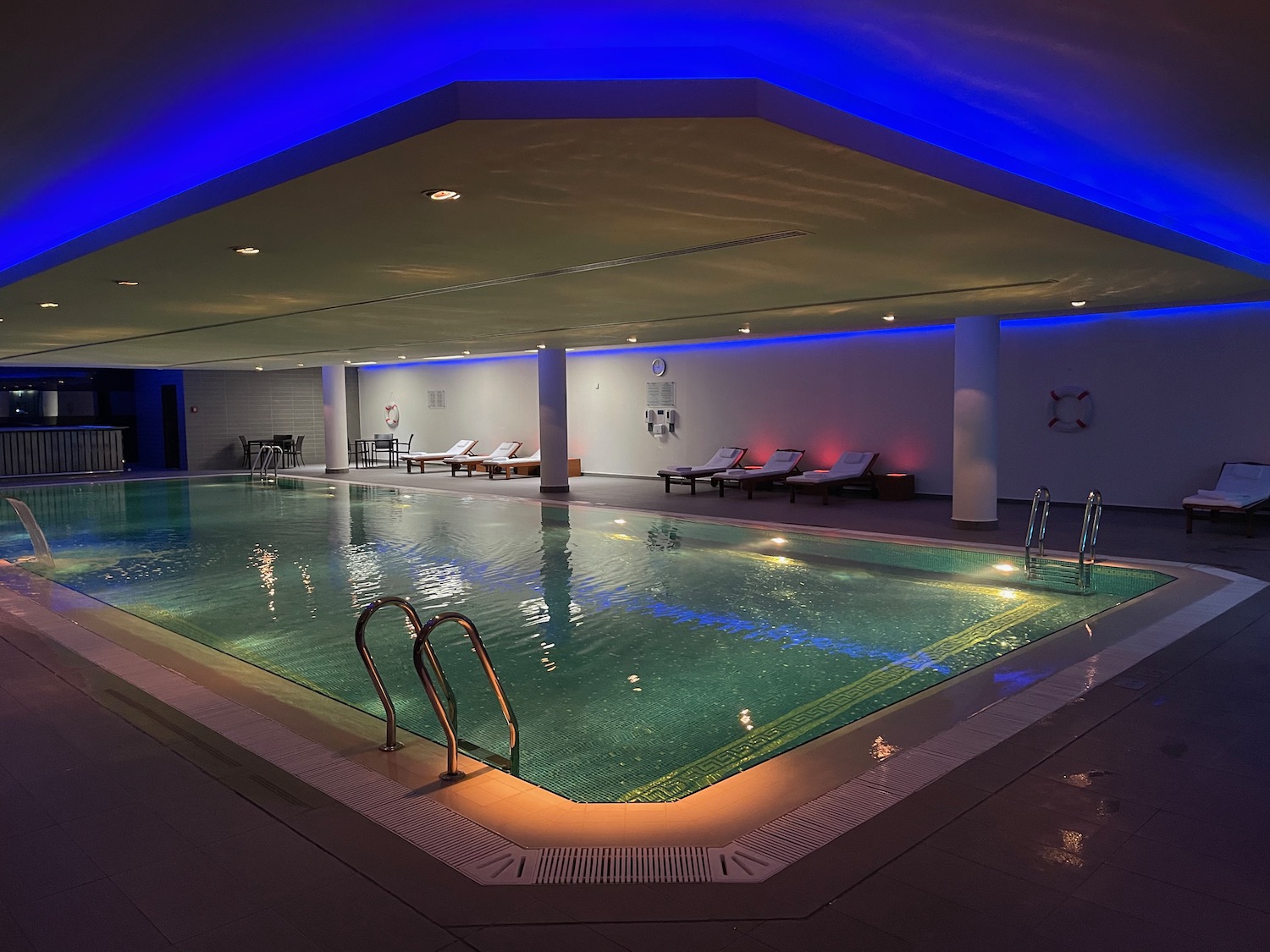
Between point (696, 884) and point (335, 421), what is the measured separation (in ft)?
66.7

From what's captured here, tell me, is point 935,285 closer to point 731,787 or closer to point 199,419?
point 731,787

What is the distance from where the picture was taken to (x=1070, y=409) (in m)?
12.9

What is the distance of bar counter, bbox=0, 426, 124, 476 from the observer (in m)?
20.3

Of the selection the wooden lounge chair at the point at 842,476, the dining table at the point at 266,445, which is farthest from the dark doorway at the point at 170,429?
the wooden lounge chair at the point at 842,476

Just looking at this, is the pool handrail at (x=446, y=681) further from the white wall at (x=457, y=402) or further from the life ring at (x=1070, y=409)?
the white wall at (x=457, y=402)

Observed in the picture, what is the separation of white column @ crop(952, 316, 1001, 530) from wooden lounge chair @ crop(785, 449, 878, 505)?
9.96ft

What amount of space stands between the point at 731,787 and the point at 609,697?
1.73 meters

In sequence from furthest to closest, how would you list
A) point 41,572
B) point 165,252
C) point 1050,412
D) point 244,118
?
point 1050,412, point 41,572, point 165,252, point 244,118

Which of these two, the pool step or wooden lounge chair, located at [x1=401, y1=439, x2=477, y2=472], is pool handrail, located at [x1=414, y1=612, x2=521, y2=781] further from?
wooden lounge chair, located at [x1=401, y1=439, x2=477, y2=472]

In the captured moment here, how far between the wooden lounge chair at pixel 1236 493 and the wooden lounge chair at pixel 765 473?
5992 mm

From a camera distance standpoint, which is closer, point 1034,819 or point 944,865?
point 944,865

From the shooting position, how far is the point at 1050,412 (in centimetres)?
1305

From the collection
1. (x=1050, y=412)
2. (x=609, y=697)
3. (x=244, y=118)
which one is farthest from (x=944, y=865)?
(x=1050, y=412)

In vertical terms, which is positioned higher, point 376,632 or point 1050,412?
point 1050,412
